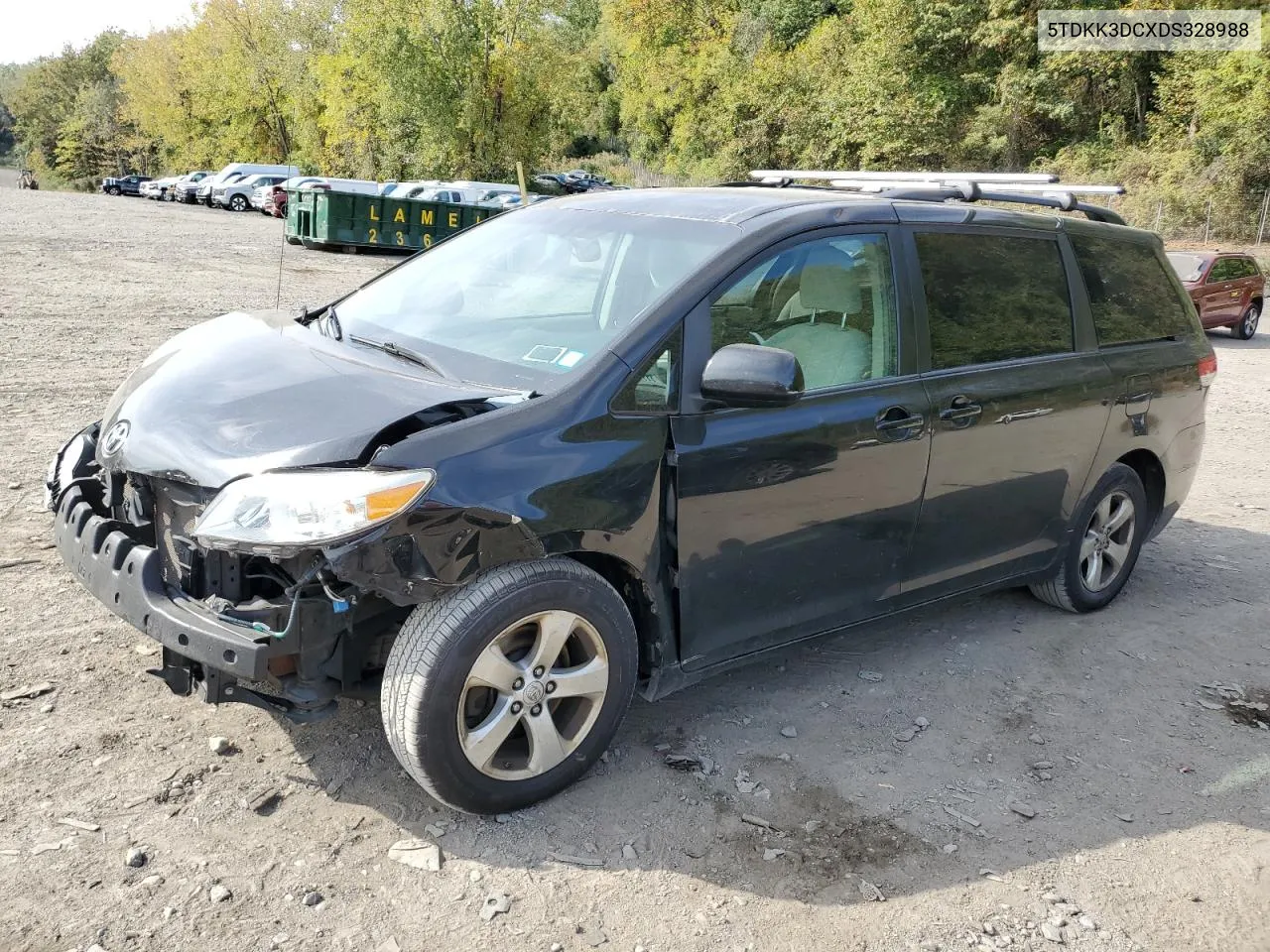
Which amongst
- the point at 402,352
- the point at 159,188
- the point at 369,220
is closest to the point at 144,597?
the point at 402,352

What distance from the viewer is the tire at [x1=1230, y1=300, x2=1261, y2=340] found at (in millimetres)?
17906

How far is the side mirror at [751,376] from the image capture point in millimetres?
3186

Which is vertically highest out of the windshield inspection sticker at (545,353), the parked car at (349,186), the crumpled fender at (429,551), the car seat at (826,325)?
the parked car at (349,186)

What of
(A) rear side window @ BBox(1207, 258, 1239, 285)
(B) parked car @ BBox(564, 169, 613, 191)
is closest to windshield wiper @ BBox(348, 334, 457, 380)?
(A) rear side window @ BBox(1207, 258, 1239, 285)

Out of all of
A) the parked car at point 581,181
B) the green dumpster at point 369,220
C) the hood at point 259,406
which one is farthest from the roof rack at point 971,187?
the parked car at point 581,181

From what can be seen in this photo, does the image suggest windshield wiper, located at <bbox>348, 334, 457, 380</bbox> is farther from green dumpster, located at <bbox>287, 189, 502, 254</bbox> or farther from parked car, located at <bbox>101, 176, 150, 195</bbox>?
parked car, located at <bbox>101, 176, 150, 195</bbox>

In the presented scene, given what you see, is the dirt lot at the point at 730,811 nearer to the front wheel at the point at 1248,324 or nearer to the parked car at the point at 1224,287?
the parked car at the point at 1224,287

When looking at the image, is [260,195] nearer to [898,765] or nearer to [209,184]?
[209,184]

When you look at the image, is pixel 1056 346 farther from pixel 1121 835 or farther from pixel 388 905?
pixel 388 905

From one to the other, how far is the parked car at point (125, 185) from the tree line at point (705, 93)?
9.03m

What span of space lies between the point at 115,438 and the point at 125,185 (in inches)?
2305

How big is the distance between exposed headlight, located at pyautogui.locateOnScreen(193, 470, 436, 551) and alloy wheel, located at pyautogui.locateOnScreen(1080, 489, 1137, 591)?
347 cm

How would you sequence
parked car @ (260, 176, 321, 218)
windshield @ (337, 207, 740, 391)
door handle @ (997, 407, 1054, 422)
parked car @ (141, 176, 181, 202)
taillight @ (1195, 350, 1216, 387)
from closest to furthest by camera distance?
windshield @ (337, 207, 740, 391) → door handle @ (997, 407, 1054, 422) → taillight @ (1195, 350, 1216, 387) → parked car @ (260, 176, 321, 218) → parked car @ (141, 176, 181, 202)

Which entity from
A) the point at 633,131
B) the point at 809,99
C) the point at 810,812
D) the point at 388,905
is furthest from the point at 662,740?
the point at 633,131
